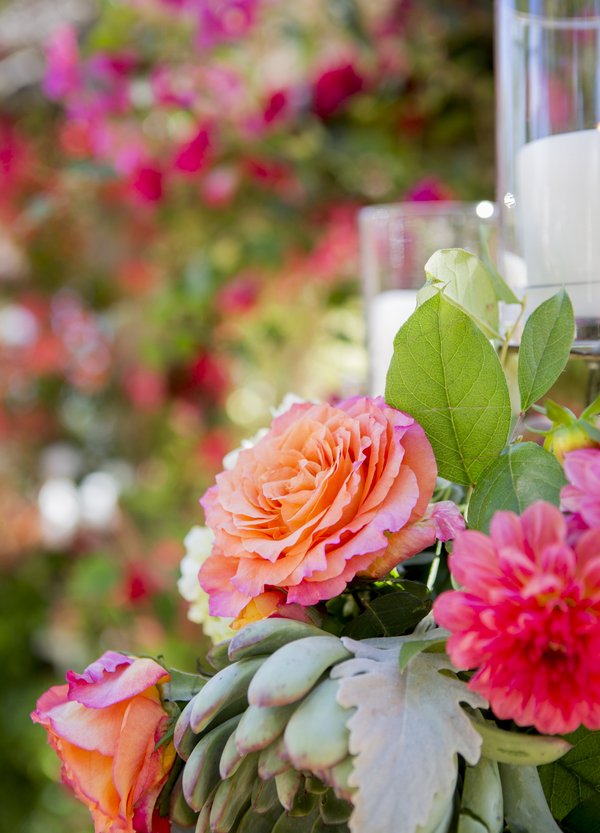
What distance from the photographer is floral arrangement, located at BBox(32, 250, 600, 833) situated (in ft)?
0.60

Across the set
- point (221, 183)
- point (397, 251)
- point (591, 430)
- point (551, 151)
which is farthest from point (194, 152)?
point (591, 430)

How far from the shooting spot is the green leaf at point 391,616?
245 mm

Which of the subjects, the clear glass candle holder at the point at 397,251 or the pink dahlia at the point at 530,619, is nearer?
the pink dahlia at the point at 530,619

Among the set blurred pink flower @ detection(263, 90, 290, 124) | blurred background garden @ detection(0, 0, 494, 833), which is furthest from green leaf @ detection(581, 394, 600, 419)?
blurred pink flower @ detection(263, 90, 290, 124)

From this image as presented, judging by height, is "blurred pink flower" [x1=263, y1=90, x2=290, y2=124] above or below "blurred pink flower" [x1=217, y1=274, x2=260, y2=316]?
above

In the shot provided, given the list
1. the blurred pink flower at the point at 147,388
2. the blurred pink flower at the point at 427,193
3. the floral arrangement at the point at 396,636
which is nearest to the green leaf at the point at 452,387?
the floral arrangement at the point at 396,636

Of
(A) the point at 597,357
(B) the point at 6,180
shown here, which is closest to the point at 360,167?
(B) the point at 6,180

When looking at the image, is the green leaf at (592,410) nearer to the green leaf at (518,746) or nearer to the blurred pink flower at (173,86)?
the green leaf at (518,746)

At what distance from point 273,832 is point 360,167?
80 cm

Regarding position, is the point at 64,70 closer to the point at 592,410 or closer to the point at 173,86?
the point at 173,86

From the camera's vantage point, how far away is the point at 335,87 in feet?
2.87

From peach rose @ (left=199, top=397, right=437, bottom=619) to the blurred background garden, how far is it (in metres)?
0.25

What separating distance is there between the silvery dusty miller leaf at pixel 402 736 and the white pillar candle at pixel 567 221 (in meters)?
0.14

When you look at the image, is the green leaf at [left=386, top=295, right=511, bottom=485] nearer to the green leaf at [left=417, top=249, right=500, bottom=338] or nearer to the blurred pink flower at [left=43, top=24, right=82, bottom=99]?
the green leaf at [left=417, top=249, right=500, bottom=338]
